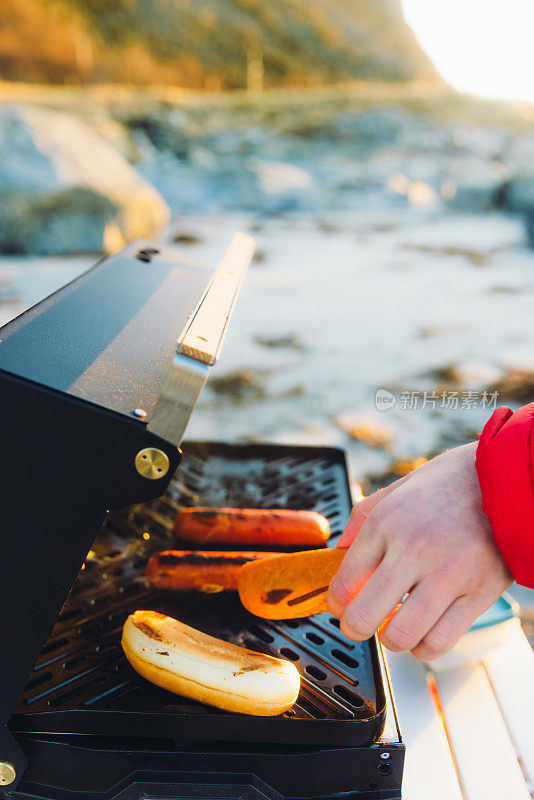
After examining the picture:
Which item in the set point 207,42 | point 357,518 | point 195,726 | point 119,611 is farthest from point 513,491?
point 207,42

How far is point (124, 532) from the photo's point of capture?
1.33 metres

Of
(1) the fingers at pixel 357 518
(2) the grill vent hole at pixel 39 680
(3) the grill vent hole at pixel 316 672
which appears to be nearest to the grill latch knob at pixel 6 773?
(2) the grill vent hole at pixel 39 680

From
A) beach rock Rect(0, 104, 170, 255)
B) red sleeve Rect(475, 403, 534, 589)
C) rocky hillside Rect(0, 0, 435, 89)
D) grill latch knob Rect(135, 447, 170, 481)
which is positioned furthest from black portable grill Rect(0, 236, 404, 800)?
rocky hillside Rect(0, 0, 435, 89)

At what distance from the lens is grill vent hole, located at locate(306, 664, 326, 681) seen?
0.96 meters

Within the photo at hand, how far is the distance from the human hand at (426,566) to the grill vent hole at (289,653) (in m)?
0.25

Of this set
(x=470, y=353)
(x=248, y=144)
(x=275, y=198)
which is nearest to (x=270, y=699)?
(x=470, y=353)

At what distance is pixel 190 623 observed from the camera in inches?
42.1

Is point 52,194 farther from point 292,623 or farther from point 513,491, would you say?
point 513,491

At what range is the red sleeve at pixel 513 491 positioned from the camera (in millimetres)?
710

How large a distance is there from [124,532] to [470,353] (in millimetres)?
3191

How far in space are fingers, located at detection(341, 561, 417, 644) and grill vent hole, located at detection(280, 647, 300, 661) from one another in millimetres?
260

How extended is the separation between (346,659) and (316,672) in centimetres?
7

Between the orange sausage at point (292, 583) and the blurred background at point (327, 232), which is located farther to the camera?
the blurred background at point (327, 232)

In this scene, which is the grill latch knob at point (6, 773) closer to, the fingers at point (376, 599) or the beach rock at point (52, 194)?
the fingers at point (376, 599)
